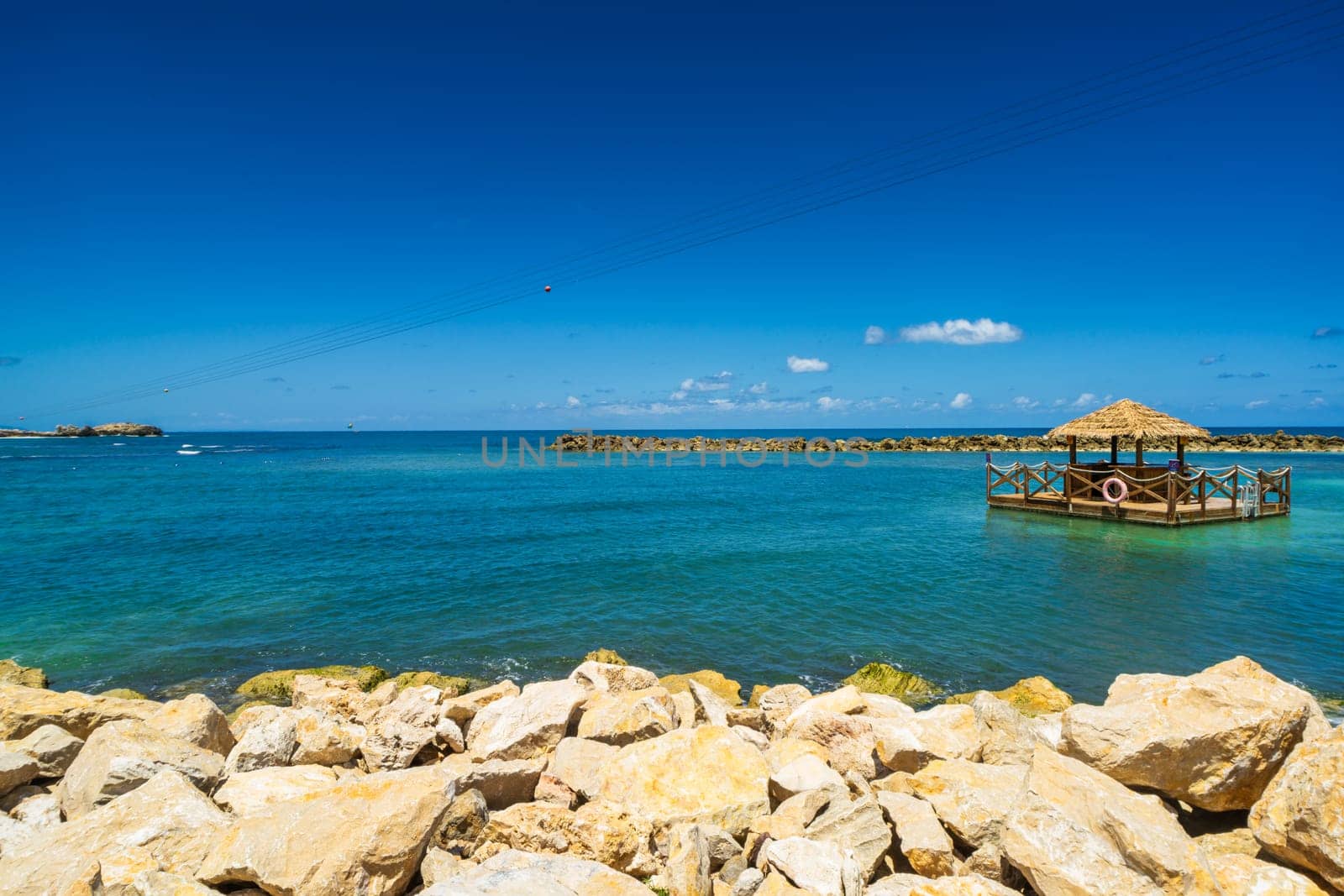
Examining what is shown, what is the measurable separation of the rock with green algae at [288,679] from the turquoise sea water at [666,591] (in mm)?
715

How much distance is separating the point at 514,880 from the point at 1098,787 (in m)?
4.11

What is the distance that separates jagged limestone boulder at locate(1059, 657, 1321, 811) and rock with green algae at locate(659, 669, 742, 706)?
19.8 feet

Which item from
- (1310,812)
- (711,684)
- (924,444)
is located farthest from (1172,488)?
(924,444)

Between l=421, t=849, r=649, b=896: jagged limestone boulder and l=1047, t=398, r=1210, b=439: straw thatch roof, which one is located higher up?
l=1047, t=398, r=1210, b=439: straw thatch roof

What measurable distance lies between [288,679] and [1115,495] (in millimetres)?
31106

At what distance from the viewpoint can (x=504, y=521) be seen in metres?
31.0

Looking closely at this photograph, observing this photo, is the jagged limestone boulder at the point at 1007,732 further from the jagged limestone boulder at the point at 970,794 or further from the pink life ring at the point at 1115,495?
the pink life ring at the point at 1115,495

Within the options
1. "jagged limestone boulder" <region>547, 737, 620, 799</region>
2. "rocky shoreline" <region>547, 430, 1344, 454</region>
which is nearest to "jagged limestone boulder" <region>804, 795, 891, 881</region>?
"jagged limestone boulder" <region>547, 737, 620, 799</region>

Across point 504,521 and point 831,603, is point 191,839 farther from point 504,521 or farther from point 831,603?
point 504,521

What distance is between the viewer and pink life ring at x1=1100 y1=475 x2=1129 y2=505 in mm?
28798

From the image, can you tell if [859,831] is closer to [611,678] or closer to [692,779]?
[692,779]

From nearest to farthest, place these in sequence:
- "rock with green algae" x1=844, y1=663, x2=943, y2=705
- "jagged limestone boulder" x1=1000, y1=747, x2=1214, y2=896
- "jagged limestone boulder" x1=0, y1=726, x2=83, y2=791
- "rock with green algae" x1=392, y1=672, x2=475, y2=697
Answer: "jagged limestone boulder" x1=1000, y1=747, x2=1214, y2=896 → "jagged limestone boulder" x1=0, y1=726, x2=83, y2=791 → "rock with green algae" x1=844, y1=663, x2=943, y2=705 → "rock with green algae" x1=392, y1=672, x2=475, y2=697

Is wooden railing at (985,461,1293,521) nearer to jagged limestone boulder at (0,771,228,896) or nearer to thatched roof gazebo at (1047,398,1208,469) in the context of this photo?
thatched roof gazebo at (1047,398,1208,469)

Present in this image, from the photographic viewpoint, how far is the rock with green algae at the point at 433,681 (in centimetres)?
1166
